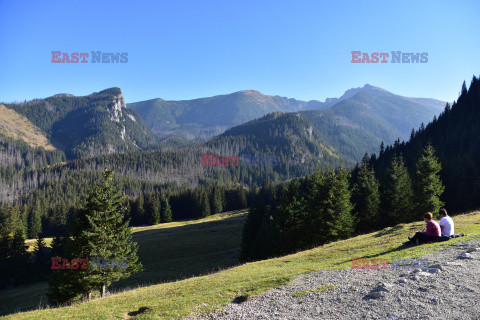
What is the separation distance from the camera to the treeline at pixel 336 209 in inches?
1323

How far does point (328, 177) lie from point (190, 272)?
24.3 meters

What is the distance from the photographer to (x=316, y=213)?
34250 mm

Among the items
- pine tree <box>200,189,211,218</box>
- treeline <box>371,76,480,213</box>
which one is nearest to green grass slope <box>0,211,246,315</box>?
treeline <box>371,76,480,213</box>

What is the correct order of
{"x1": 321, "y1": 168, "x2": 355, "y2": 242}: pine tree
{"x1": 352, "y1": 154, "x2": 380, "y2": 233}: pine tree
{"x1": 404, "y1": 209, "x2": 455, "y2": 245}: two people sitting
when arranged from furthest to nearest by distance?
{"x1": 352, "y1": 154, "x2": 380, "y2": 233}: pine tree
{"x1": 321, "y1": 168, "x2": 355, "y2": 242}: pine tree
{"x1": 404, "y1": 209, "x2": 455, "y2": 245}: two people sitting

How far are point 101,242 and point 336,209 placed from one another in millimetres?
27445

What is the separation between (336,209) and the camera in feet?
110

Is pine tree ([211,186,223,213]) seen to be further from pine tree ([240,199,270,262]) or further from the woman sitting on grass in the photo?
the woman sitting on grass

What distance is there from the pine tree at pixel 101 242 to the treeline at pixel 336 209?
757 inches

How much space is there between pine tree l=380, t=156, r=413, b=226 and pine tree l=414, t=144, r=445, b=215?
171cm

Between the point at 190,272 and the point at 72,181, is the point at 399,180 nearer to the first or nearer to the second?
the point at 190,272

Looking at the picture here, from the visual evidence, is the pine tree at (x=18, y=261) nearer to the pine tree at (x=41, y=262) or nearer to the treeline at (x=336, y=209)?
the pine tree at (x=41, y=262)

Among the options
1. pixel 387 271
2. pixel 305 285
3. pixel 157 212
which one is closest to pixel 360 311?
pixel 305 285

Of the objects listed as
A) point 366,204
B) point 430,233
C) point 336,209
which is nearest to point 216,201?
point 366,204

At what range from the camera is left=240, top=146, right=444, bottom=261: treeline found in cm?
3359
